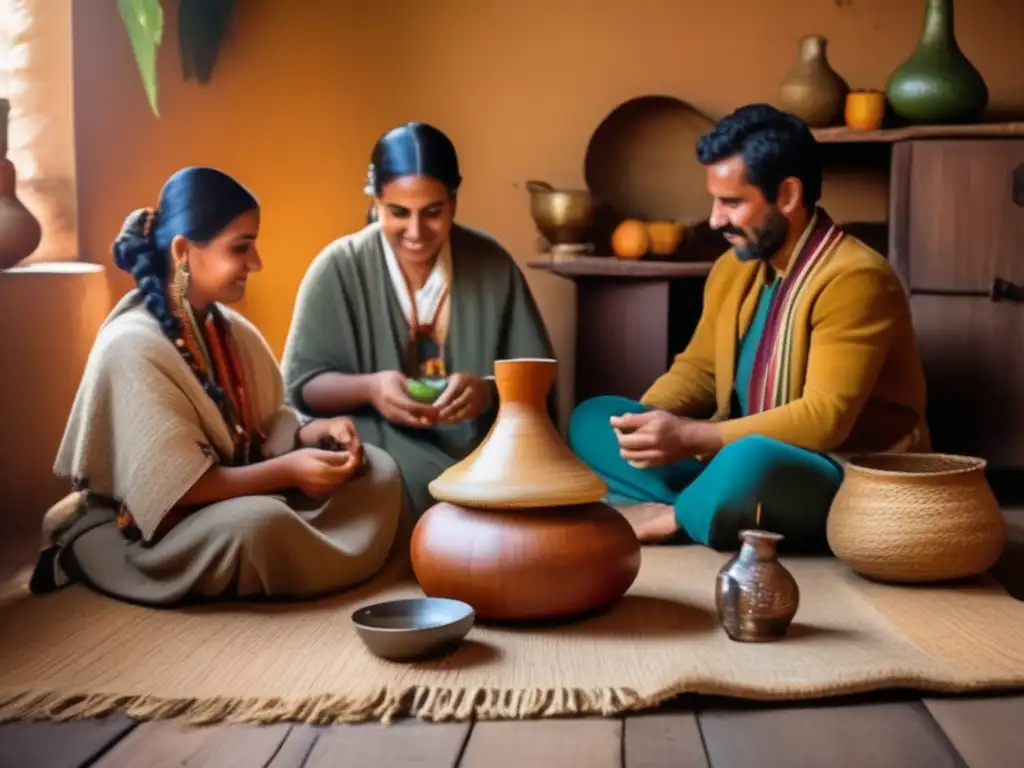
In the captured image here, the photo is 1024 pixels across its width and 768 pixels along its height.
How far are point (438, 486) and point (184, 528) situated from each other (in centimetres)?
55

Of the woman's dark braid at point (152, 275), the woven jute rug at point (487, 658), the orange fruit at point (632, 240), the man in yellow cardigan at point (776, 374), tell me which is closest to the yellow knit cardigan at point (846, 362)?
the man in yellow cardigan at point (776, 374)

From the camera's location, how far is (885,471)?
8.89ft

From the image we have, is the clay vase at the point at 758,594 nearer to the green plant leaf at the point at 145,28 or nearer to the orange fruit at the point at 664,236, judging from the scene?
the orange fruit at the point at 664,236

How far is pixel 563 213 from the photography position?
12.4 feet

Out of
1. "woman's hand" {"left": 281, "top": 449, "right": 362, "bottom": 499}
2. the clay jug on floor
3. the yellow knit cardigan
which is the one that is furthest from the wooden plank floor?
the yellow knit cardigan

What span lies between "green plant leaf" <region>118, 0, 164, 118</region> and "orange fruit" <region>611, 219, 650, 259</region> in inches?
55.7

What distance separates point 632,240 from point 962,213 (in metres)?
0.95

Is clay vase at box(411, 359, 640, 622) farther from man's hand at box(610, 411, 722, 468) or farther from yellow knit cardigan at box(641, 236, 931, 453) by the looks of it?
yellow knit cardigan at box(641, 236, 931, 453)

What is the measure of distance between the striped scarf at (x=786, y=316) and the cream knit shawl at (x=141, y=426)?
1327mm

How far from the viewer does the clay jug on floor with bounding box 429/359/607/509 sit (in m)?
2.35

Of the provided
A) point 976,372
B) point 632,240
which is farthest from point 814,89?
point 976,372

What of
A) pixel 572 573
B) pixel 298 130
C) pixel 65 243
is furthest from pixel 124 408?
pixel 298 130

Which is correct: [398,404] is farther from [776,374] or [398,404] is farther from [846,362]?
[846,362]

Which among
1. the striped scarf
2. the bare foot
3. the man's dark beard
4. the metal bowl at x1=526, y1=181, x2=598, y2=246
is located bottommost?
the bare foot
